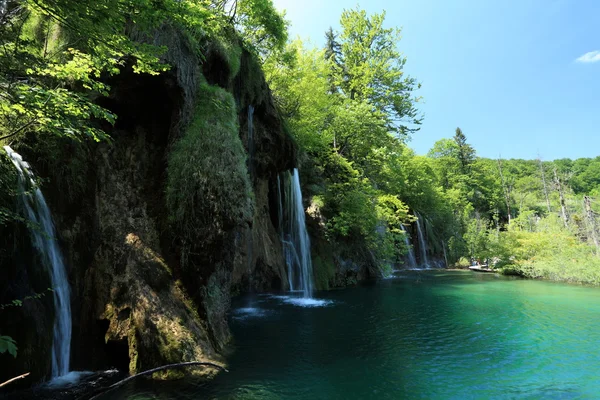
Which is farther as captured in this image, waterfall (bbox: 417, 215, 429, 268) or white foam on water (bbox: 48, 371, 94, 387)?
waterfall (bbox: 417, 215, 429, 268)

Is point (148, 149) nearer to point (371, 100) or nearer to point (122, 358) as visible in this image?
point (122, 358)

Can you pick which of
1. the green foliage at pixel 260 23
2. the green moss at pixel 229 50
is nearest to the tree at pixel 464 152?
the green foliage at pixel 260 23

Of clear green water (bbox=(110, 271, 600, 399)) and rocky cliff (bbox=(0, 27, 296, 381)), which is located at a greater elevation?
→ rocky cliff (bbox=(0, 27, 296, 381))

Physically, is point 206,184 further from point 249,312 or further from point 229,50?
point 249,312

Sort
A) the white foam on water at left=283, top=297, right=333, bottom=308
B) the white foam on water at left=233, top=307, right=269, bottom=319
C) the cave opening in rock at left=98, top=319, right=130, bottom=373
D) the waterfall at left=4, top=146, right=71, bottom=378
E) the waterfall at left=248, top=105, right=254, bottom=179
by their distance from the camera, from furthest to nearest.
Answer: the waterfall at left=248, top=105, right=254, bottom=179 < the white foam on water at left=283, top=297, right=333, bottom=308 < the white foam on water at left=233, top=307, right=269, bottom=319 < the cave opening in rock at left=98, top=319, right=130, bottom=373 < the waterfall at left=4, top=146, right=71, bottom=378

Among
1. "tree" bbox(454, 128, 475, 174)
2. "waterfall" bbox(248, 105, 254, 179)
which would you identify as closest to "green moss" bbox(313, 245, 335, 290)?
"waterfall" bbox(248, 105, 254, 179)

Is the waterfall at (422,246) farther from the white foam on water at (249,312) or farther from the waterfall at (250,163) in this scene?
the white foam on water at (249,312)

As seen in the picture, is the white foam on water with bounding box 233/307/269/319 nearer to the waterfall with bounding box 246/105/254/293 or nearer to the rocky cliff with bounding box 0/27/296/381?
the waterfall with bounding box 246/105/254/293

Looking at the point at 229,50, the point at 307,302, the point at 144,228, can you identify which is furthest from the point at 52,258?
the point at 307,302

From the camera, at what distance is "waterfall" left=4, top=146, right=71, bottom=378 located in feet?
19.9

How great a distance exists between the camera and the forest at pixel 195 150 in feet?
16.1

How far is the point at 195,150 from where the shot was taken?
25.5ft

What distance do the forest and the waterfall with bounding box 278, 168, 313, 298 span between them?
71 cm

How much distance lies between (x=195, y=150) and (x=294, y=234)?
11.0 m
